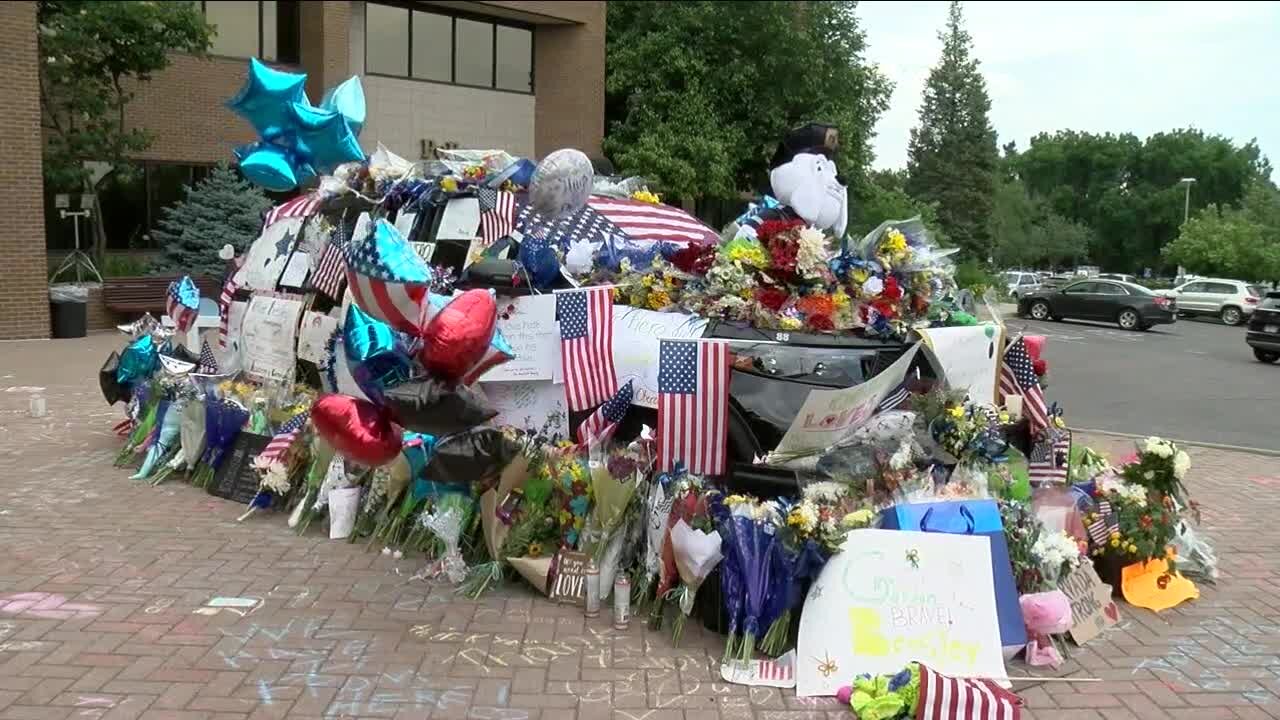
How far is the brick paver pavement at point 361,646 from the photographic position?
3904 mm

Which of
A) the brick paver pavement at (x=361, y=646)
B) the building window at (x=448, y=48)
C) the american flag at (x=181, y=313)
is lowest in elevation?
the brick paver pavement at (x=361, y=646)

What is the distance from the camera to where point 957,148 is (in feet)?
161

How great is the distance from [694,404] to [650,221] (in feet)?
7.21

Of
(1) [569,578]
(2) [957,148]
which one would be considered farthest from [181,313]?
(2) [957,148]

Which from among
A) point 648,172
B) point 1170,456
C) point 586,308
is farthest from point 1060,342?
point 586,308

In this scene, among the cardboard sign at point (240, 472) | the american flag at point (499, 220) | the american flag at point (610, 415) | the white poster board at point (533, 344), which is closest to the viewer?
the american flag at point (610, 415)

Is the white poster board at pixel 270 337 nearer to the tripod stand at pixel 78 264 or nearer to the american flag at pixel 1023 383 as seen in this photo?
the american flag at pixel 1023 383

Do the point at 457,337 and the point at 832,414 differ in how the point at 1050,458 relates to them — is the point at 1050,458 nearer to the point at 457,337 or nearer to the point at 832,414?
the point at 832,414

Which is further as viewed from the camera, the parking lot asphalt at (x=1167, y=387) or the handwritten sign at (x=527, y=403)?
the parking lot asphalt at (x=1167, y=387)

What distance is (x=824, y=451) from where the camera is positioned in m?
4.54

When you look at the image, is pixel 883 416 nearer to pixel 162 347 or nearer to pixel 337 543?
pixel 337 543

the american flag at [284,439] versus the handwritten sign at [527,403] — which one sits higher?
the handwritten sign at [527,403]

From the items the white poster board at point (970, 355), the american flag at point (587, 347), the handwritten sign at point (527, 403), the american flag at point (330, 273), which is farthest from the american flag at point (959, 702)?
the american flag at point (330, 273)

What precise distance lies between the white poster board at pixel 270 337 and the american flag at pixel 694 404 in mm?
3205
